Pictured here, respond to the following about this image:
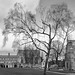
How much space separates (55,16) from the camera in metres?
27.7

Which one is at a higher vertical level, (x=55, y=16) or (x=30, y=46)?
(x=55, y=16)

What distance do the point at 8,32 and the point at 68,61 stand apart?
52.8 metres

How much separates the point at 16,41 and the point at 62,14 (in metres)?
8.48

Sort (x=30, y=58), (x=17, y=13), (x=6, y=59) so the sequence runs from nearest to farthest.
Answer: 1. (x=17, y=13)
2. (x=30, y=58)
3. (x=6, y=59)

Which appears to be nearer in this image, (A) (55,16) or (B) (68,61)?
(A) (55,16)

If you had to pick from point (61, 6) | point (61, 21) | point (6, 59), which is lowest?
point (6, 59)

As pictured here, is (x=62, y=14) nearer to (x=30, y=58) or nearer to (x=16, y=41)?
(x=16, y=41)

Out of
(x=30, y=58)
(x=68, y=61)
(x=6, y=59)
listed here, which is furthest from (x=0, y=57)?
(x=68, y=61)

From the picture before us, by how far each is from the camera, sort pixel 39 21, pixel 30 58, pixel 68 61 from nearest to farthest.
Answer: pixel 39 21 → pixel 68 61 → pixel 30 58

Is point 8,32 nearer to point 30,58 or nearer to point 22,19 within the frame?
point 22,19

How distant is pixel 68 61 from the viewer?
247ft

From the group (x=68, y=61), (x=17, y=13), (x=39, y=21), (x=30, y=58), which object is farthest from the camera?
(x=30, y=58)

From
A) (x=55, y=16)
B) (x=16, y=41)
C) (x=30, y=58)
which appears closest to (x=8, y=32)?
(x=16, y=41)

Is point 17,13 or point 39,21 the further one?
point 39,21
